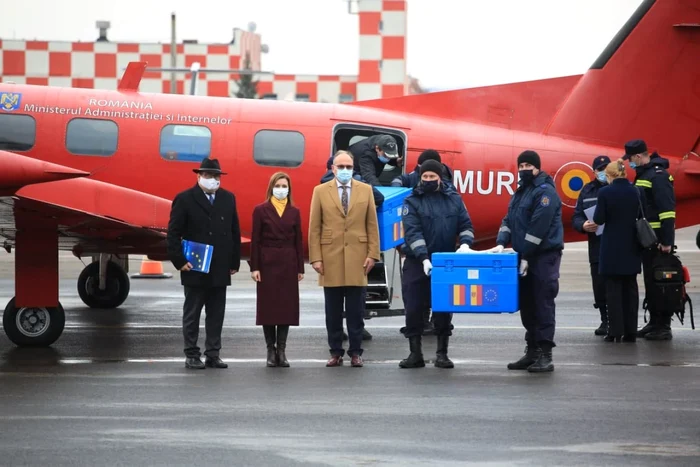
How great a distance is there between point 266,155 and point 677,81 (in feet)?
15.4

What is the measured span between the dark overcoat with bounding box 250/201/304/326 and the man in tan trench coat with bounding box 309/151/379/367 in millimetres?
205

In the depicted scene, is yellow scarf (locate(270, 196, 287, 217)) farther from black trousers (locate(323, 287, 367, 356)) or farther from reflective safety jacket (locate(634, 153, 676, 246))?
reflective safety jacket (locate(634, 153, 676, 246))

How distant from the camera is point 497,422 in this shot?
24.9 ft

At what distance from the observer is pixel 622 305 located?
1166cm

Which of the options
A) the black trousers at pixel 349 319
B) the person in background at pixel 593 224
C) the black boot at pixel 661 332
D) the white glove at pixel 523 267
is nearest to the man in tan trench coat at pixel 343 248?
the black trousers at pixel 349 319

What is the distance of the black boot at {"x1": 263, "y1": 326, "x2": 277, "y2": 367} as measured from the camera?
10062 mm

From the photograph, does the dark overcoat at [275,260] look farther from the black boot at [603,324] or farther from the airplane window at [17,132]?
the airplane window at [17,132]

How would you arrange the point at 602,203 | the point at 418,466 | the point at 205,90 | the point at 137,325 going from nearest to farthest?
the point at 418,466, the point at 602,203, the point at 137,325, the point at 205,90

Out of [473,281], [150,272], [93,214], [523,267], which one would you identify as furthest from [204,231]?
[150,272]

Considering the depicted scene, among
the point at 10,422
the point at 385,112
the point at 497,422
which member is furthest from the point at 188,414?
the point at 385,112

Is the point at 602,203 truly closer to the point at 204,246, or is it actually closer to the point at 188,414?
the point at 204,246

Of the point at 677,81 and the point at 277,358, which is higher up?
the point at 677,81

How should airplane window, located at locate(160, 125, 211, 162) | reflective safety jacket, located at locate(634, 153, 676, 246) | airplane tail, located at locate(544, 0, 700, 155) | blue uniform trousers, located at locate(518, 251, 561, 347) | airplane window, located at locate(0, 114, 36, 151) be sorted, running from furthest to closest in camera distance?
1. airplane tail, located at locate(544, 0, 700, 155)
2. airplane window, located at locate(160, 125, 211, 162)
3. airplane window, located at locate(0, 114, 36, 151)
4. reflective safety jacket, located at locate(634, 153, 676, 246)
5. blue uniform trousers, located at locate(518, 251, 561, 347)

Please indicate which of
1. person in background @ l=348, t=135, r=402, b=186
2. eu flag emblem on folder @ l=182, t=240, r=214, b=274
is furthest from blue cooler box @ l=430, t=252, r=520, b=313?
person in background @ l=348, t=135, r=402, b=186
